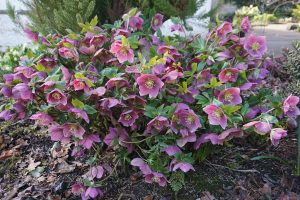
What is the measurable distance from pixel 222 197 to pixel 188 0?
1.70m

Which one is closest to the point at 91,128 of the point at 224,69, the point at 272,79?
the point at 224,69

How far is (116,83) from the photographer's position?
167cm

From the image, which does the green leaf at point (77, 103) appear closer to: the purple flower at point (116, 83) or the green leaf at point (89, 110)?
the green leaf at point (89, 110)

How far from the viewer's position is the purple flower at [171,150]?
66.4 inches

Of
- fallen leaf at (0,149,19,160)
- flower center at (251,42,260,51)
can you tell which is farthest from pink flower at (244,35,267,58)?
fallen leaf at (0,149,19,160)

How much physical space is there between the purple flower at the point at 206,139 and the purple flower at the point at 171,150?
Answer: 92mm

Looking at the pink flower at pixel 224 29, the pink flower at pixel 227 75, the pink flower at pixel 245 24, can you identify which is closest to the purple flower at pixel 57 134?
the pink flower at pixel 227 75

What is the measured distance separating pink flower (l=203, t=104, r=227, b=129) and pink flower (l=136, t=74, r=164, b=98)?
7.6 inches

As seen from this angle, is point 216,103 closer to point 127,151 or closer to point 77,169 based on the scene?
point 127,151

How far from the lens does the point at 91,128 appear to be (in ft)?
6.15

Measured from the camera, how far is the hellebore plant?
5.38ft

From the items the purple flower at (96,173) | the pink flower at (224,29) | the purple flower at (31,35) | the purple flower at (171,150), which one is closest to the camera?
the purple flower at (171,150)

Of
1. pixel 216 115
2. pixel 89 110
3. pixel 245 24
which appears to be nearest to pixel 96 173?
pixel 89 110

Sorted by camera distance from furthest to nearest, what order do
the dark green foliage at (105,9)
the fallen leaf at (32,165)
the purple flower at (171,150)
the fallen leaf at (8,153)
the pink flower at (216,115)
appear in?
1. the dark green foliage at (105,9)
2. the fallen leaf at (8,153)
3. the fallen leaf at (32,165)
4. the purple flower at (171,150)
5. the pink flower at (216,115)
